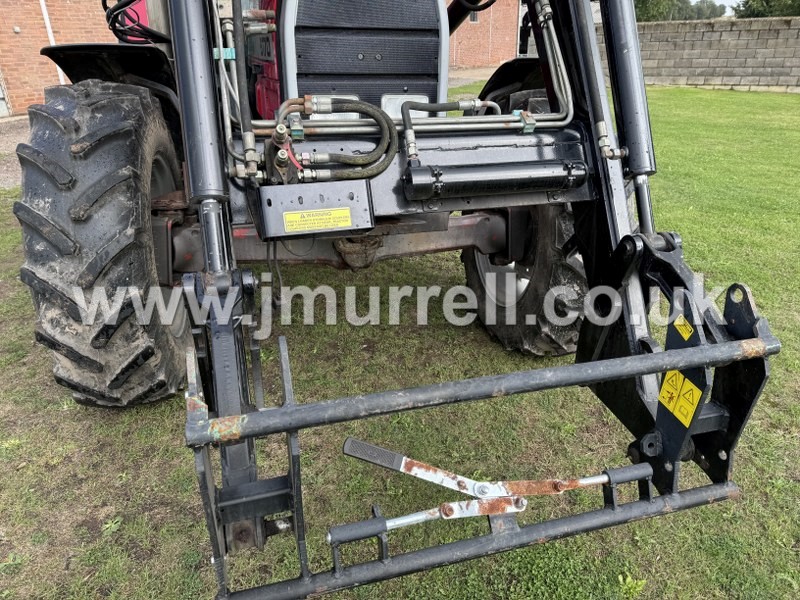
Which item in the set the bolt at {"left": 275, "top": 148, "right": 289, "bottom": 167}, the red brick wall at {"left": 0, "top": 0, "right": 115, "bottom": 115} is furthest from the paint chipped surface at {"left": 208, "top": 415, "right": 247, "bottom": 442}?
the red brick wall at {"left": 0, "top": 0, "right": 115, "bottom": 115}

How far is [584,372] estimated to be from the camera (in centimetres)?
152

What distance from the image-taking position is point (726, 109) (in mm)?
13484

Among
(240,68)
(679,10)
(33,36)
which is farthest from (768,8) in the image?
(679,10)

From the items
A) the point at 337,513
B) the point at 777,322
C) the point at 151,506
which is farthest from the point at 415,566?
the point at 777,322

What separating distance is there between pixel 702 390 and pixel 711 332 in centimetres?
17

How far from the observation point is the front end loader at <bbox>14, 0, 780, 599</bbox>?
154 cm

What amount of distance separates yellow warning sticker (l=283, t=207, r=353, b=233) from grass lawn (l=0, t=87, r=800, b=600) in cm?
108

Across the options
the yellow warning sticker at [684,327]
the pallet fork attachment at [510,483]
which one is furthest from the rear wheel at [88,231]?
the yellow warning sticker at [684,327]

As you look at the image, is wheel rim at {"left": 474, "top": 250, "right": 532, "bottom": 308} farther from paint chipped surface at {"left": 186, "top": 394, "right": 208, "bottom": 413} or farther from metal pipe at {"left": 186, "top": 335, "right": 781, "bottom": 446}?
paint chipped surface at {"left": 186, "top": 394, "right": 208, "bottom": 413}

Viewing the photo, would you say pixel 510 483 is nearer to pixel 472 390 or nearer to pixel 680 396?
pixel 472 390

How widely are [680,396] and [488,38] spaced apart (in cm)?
2616

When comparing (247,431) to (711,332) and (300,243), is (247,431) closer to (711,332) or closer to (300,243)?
(711,332)

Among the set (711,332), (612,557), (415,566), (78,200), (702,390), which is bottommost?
(612,557)

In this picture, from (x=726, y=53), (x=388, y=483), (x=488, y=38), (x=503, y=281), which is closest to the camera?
(x=388, y=483)
